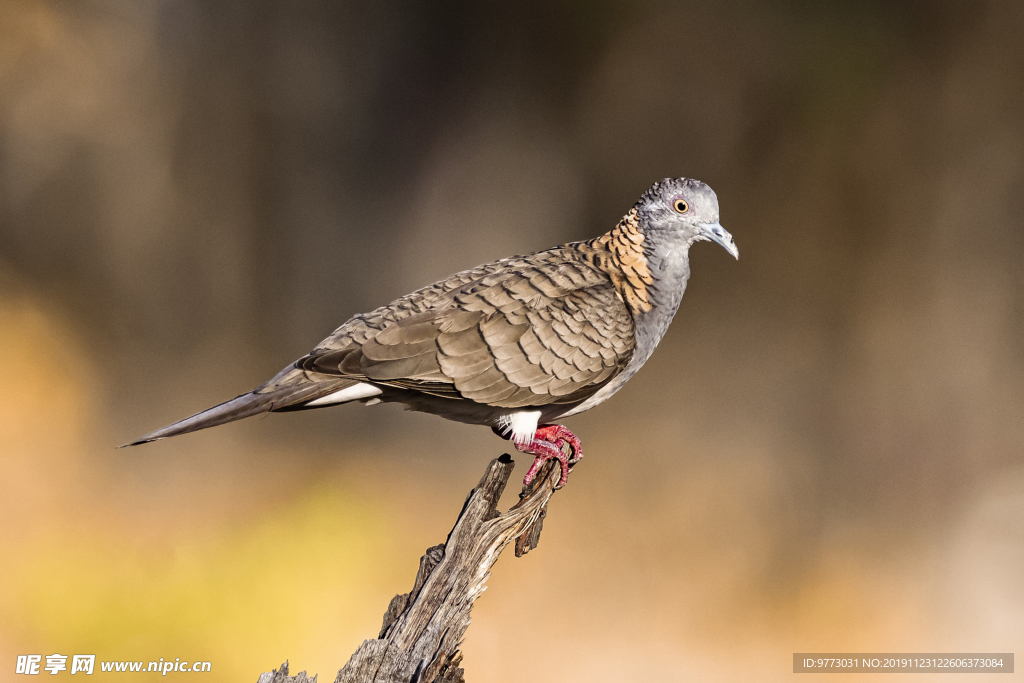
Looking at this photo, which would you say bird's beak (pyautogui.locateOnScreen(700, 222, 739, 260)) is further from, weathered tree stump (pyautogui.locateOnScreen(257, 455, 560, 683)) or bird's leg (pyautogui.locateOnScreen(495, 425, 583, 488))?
weathered tree stump (pyautogui.locateOnScreen(257, 455, 560, 683))

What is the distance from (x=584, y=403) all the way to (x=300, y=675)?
1121 millimetres

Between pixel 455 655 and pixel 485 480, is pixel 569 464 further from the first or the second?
pixel 455 655

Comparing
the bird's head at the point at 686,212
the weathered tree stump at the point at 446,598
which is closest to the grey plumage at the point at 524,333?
the bird's head at the point at 686,212

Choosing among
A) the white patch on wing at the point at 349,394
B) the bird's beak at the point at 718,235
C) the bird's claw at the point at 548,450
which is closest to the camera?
the white patch on wing at the point at 349,394

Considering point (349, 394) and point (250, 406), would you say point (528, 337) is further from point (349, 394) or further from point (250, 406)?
point (250, 406)

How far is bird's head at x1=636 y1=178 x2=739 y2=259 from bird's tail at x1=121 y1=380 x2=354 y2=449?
1.07 metres

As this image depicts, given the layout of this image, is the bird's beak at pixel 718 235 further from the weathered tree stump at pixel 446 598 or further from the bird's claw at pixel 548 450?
the weathered tree stump at pixel 446 598

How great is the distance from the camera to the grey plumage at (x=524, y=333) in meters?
2.21

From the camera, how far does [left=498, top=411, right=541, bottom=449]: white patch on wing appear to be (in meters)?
2.43

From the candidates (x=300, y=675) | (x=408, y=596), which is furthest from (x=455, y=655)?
(x=300, y=675)

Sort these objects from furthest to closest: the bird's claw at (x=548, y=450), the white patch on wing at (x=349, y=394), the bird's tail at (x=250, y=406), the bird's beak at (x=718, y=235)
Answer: the bird's claw at (x=548, y=450) → the bird's beak at (x=718, y=235) → the white patch on wing at (x=349, y=394) → the bird's tail at (x=250, y=406)

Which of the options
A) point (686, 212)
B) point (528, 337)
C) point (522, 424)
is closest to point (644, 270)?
point (686, 212)

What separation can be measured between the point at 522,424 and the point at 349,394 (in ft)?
1.76

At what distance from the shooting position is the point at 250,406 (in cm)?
207
